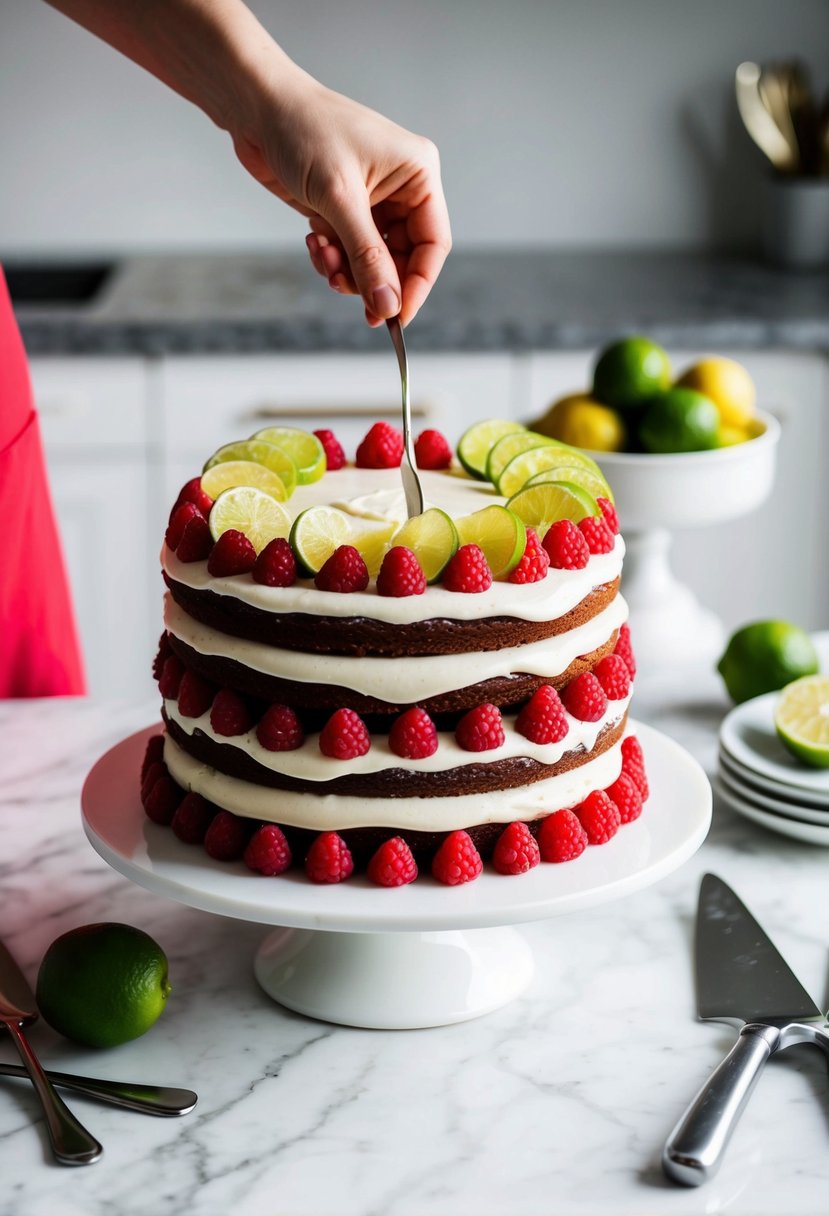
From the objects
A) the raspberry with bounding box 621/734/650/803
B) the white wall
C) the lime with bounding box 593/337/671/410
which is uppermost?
the white wall

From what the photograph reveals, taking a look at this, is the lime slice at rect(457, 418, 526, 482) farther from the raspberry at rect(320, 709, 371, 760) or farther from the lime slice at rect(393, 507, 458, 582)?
the raspberry at rect(320, 709, 371, 760)

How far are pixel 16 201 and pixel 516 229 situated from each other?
1.28 metres

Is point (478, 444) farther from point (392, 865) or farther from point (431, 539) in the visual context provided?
point (392, 865)

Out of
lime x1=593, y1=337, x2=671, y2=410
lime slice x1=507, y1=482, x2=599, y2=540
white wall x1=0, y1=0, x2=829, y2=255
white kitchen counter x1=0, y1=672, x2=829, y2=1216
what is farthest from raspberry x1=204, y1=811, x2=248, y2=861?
white wall x1=0, y1=0, x2=829, y2=255

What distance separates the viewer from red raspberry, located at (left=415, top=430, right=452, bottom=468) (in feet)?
4.47

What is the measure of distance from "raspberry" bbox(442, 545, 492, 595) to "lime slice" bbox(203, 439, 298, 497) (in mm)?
254

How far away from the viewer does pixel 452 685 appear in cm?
103

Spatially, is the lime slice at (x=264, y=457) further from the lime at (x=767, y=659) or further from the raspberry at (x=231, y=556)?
the lime at (x=767, y=659)

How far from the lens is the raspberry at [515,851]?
3.40 feet

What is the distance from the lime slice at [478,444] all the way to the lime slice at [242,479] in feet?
0.63

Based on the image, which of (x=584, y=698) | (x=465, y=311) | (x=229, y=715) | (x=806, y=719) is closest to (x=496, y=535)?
(x=584, y=698)

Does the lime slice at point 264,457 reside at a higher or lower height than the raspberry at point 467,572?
higher

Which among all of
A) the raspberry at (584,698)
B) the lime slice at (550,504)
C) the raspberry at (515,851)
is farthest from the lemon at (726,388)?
the raspberry at (515,851)

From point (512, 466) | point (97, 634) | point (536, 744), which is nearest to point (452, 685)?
point (536, 744)
